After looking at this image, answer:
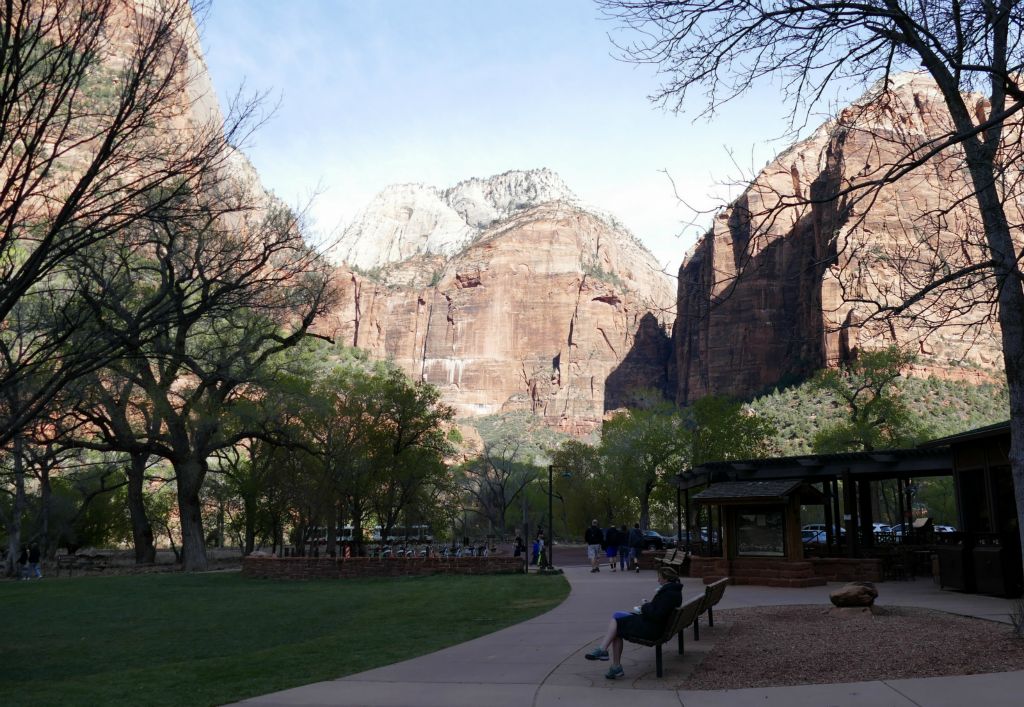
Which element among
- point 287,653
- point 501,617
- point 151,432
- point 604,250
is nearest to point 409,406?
point 151,432

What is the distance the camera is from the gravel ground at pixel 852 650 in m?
8.14

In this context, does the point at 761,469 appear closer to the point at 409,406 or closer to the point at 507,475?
the point at 409,406

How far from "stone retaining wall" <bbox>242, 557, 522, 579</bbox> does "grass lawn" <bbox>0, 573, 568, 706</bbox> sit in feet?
7.92

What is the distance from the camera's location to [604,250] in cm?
19662

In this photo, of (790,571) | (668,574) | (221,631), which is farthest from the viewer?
(790,571)

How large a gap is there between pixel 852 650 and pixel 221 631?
10.1 m

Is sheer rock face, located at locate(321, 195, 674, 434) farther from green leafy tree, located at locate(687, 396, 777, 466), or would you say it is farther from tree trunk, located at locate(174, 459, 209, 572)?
tree trunk, located at locate(174, 459, 209, 572)

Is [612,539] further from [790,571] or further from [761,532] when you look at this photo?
[790,571]

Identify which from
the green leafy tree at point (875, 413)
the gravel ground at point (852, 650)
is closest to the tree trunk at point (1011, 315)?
the gravel ground at point (852, 650)

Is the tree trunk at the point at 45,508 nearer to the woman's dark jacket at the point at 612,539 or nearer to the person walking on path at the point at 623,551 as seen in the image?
the woman's dark jacket at the point at 612,539

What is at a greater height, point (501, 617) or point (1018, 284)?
point (1018, 284)

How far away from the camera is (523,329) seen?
583 ft

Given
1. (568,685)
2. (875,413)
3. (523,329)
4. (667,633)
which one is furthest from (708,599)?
(523,329)

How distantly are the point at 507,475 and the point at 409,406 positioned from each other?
42.7m
